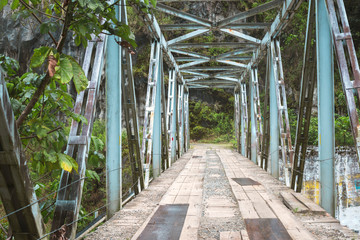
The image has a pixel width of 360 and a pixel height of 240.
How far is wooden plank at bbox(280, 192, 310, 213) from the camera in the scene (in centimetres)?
346

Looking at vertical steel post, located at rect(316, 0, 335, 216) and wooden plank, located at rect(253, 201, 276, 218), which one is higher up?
vertical steel post, located at rect(316, 0, 335, 216)

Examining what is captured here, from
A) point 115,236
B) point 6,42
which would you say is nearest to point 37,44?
point 6,42

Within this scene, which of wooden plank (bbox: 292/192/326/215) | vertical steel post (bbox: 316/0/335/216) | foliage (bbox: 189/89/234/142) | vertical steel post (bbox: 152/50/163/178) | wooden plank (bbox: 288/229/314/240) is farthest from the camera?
foliage (bbox: 189/89/234/142)

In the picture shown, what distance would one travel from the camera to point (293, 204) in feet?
12.2

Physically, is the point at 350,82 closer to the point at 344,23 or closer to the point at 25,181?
the point at 344,23

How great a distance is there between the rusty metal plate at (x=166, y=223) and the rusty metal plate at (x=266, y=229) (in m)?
0.68

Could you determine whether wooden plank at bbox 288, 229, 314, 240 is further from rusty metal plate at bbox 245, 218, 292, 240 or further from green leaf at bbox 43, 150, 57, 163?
green leaf at bbox 43, 150, 57, 163

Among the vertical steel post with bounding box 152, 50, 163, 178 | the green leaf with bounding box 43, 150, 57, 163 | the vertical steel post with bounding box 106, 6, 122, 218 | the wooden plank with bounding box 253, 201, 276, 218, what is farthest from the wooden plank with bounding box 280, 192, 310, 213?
the vertical steel post with bounding box 152, 50, 163, 178

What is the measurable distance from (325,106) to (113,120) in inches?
103

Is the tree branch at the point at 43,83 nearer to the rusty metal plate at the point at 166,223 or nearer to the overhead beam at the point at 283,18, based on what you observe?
the rusty metal plate at the point at 166,223

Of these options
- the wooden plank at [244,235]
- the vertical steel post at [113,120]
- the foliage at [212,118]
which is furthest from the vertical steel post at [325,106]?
the foliage at [212,118]

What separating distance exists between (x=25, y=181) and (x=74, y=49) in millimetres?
16721

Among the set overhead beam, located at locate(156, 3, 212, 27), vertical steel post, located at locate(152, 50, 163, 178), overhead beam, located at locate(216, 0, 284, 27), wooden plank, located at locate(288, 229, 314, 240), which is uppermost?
overhead beam, located at locate(156, 3, 212, 27)

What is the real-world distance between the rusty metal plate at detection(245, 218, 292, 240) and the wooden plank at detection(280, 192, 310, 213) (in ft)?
1.47
